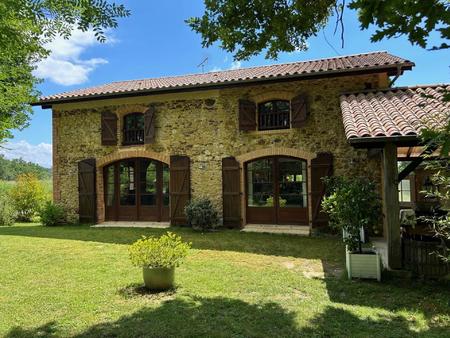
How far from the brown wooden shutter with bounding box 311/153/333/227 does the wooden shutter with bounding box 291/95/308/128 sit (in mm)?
1109

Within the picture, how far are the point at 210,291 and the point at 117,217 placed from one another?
843 cm

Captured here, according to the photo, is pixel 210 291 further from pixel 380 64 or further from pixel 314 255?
pixel 380 64

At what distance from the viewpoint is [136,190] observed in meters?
12.3

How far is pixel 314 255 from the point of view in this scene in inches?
287

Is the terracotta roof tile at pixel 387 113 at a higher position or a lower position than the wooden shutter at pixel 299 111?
lower

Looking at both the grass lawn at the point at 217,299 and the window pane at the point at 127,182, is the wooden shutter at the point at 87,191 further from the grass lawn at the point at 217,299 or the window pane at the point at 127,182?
the grass lawn at the point at 217,299

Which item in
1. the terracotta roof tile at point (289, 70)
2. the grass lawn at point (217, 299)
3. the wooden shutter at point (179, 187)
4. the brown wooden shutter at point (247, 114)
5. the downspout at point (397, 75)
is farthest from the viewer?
the wooden shutter at point (179, 187)

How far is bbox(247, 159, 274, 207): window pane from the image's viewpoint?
10.7 metres

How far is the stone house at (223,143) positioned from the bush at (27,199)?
3.16 metres

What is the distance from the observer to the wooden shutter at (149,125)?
11531mm

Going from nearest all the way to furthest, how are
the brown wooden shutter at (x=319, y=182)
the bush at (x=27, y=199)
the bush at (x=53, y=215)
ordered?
1. the brown wooden shutter at (x=319, y=182)
2. the bush at (x=53, y=215)
3. the bush at (x=27, y=199)

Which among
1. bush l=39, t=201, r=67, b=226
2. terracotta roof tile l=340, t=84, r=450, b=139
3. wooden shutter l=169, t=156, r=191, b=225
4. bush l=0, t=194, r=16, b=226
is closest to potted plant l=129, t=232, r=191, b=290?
terracotta roof tile l=340, t=84, r=450, b=139

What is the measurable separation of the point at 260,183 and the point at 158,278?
6.29 metres

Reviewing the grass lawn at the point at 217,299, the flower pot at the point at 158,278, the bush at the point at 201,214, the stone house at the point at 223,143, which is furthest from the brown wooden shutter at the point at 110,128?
the flower pot at the point at 158,278
